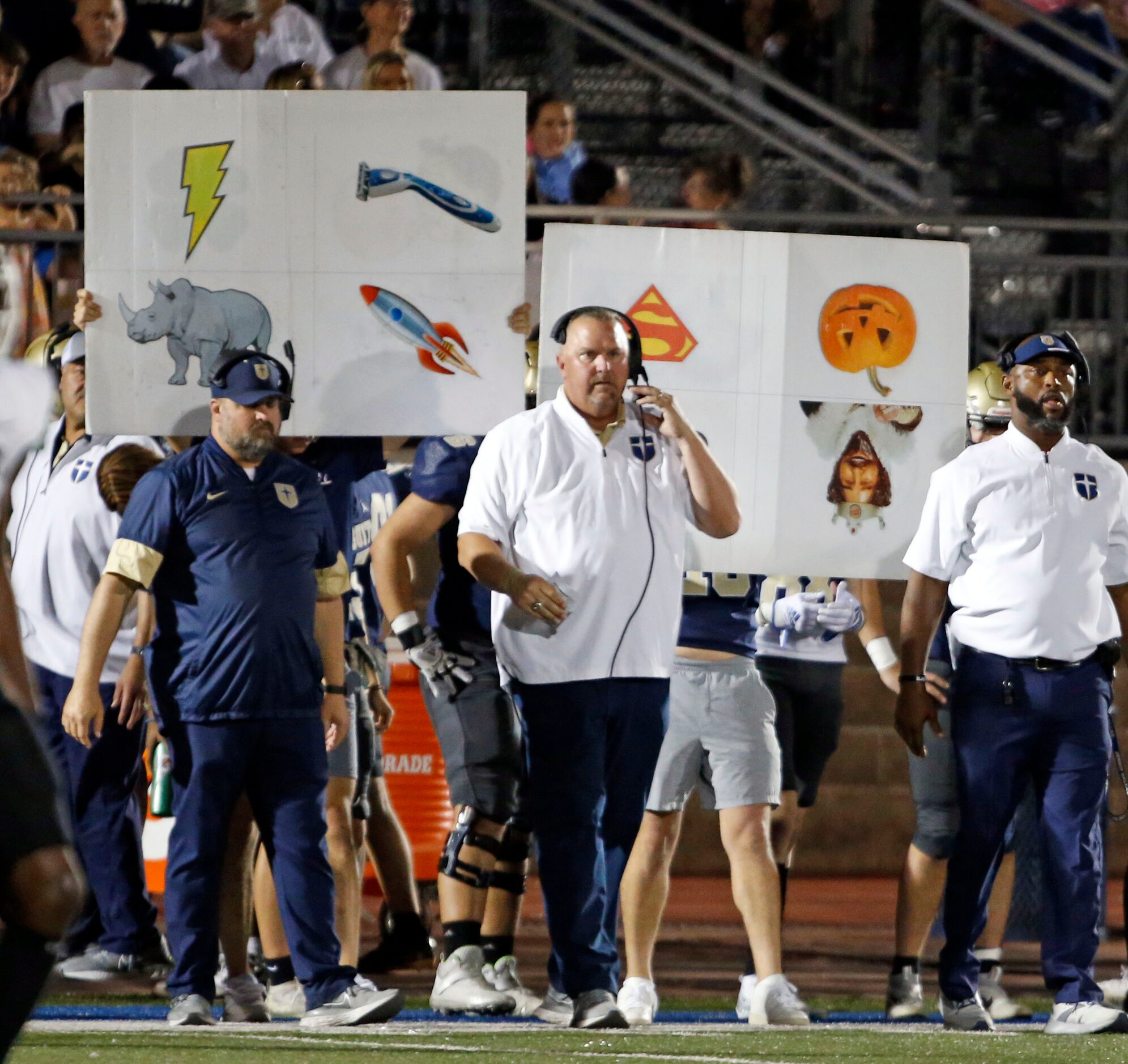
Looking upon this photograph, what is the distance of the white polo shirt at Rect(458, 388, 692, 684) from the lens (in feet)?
20.1

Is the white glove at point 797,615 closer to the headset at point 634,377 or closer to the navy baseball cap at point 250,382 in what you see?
the headset at point 634,377

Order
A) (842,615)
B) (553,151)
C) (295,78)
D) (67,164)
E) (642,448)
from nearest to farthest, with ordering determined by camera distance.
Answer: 1. (642,448)
2. (842,615)
3. (295,78)
4. (67,164)
5. (553,151)

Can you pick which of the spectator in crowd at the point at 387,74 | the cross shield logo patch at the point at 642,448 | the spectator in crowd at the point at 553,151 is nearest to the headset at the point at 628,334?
the cross shield logo patch at the point at 642,448

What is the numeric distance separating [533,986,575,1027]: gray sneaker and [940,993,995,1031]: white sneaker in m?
1.16

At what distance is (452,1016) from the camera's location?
670 cm

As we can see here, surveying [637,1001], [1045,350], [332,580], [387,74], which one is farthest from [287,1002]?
[387,74]

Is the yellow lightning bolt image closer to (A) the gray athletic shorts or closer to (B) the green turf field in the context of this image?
(A) the gray athletic shorts

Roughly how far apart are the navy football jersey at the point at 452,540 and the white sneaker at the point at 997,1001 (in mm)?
2029

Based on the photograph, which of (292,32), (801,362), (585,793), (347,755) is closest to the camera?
(585,793)

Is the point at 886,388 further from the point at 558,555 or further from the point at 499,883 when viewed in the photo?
the point at 499,883

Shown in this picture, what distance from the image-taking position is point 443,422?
6.93 metres

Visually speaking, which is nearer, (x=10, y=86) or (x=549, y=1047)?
(x=549, y=1047)

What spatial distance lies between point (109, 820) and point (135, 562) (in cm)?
151

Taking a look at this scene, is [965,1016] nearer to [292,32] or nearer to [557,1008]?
[557,1008]
